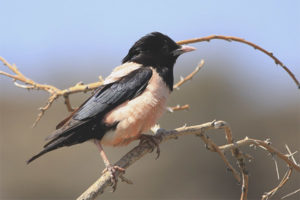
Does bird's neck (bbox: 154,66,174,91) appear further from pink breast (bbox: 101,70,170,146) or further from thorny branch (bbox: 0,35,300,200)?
thorny branch (bbox: 0,35,300,200)

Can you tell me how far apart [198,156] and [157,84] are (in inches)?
432

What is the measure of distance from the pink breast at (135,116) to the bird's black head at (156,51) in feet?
1.85

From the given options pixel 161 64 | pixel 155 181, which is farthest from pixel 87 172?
pixel 161 64

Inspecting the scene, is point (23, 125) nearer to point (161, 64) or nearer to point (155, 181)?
point (155, 181)

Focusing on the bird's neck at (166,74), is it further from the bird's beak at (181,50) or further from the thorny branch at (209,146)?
the thorny branch at (209,146)

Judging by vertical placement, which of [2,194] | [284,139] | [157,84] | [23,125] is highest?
[23,125]

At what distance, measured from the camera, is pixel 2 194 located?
16.7m

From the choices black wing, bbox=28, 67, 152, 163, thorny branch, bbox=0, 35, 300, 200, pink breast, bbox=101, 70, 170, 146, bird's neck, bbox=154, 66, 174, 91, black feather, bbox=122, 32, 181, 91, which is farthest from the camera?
black feather, bbox=122, 32, 181, 91

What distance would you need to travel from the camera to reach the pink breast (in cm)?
530

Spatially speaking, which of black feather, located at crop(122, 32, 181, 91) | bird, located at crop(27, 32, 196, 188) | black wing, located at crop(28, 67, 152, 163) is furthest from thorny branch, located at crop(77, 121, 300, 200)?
black feather, located at crop(122, 32, 181, 91)

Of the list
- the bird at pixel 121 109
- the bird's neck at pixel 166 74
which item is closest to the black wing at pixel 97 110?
the bird at pixel 121 109

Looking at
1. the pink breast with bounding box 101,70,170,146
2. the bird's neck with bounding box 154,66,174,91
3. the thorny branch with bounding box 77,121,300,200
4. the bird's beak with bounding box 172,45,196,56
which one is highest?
the bird's beak with bounding box 172,45,196,56

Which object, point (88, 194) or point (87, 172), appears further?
point (87, 172)

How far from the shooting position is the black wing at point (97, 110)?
5195mm
